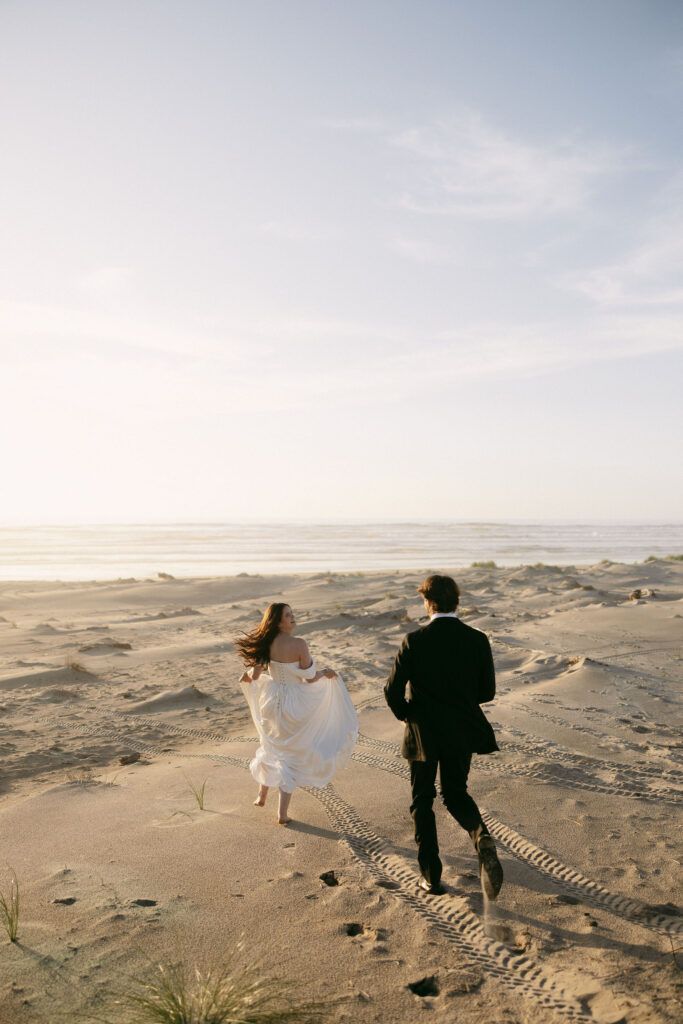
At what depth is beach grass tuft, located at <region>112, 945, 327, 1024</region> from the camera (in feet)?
9.35

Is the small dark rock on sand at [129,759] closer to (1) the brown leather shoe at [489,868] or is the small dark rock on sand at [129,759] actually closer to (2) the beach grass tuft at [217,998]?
(2) the beach grass tuft at [217,998]

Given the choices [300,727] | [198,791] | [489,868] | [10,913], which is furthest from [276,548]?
[489,868]

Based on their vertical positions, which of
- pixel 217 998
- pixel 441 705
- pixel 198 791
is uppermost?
pixel 441 705

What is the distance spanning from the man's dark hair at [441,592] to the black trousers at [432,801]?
0.78m

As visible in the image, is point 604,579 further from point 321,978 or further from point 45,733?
point 321,978

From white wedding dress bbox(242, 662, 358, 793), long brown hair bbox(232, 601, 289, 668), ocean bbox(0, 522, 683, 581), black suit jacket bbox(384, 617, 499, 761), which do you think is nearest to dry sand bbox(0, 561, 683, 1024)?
white wedding dress bbox(242, 662, 358, 793)

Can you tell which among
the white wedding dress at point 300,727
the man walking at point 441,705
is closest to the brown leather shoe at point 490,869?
the man walking at point 441,705

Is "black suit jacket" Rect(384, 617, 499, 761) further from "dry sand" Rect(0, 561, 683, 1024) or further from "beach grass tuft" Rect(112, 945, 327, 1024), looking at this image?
"beach grass tuft" Rect(112, 945, 327, 1024)

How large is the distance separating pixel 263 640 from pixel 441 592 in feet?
5.64

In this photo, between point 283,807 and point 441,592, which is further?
point 283,807

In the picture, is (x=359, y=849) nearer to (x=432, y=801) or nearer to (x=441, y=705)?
(x=432, y=801)

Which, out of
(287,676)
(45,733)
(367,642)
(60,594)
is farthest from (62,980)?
(60,594)

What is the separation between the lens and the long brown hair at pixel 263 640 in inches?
211

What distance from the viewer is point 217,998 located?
9.60 ft
